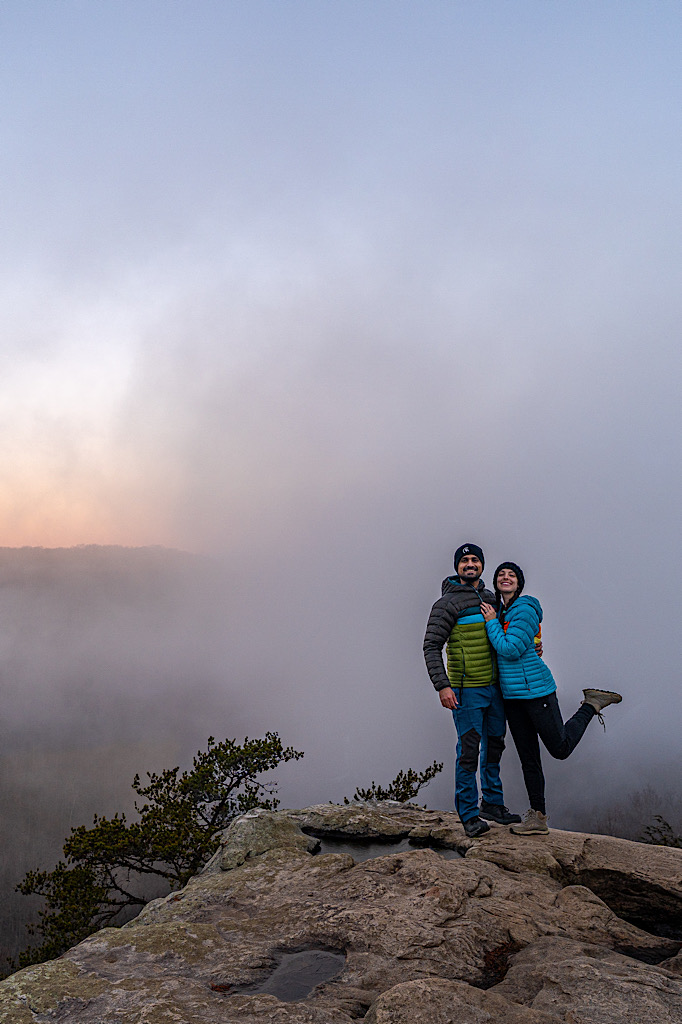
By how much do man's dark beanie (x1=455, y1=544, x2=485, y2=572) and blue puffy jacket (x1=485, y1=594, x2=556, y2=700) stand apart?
75 centimetres

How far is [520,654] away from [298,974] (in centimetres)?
396

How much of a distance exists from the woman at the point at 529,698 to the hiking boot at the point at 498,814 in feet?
1.05

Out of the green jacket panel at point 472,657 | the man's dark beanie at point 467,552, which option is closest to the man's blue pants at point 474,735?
the green jacket panel at point 472,657

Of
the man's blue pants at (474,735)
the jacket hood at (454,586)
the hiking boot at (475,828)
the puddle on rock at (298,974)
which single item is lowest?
the puddle on rock at (298,974)

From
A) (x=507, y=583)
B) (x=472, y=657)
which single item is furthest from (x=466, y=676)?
(x=507, y=583)

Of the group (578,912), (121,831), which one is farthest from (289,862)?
(121,831)

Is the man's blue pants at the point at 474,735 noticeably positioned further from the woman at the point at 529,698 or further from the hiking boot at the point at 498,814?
the hiking boot at the point at 498,814

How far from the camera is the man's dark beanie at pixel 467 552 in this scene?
769 cm

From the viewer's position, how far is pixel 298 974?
4.51 meters

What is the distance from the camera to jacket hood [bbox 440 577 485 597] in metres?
7.54

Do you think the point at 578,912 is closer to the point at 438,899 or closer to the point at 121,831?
the point at 438,899

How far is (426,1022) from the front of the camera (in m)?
3.30

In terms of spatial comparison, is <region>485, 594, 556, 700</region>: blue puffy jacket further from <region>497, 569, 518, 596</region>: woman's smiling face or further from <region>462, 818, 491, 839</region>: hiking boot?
<region>462, 818, 491, 839</region>: hiking boot

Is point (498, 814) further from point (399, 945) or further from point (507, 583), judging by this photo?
point (399, 945)
